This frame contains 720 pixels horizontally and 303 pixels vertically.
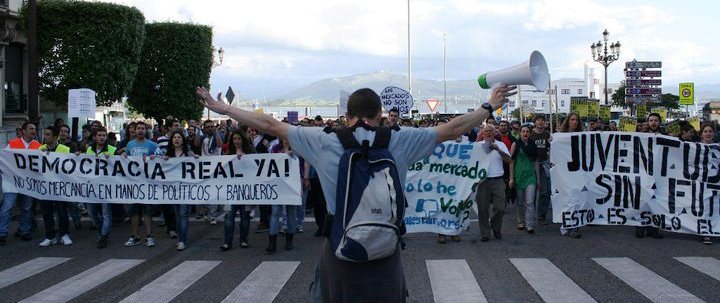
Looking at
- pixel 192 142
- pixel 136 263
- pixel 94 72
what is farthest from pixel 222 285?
pixel 94 72

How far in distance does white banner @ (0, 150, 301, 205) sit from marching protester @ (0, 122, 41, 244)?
19cm

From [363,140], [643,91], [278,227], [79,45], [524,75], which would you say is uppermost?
[79,45]

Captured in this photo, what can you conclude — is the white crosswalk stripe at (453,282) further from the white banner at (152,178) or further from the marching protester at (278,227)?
the white banner at (152,178)

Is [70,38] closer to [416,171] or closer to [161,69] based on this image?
[161,69]

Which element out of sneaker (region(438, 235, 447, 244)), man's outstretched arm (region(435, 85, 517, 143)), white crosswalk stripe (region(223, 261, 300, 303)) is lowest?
white crosswalk stripe (region(223, 261, 300, 303))

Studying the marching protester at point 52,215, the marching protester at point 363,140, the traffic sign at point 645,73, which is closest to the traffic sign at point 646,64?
the traffic sign at point 645,73

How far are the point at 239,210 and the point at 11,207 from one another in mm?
3639

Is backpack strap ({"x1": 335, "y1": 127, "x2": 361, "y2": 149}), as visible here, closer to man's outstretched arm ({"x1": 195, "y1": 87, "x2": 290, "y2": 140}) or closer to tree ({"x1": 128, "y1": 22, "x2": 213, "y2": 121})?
man's outstretched arm ({"x1": 195, "y1": 87, "x2": 290, "y2": 140})

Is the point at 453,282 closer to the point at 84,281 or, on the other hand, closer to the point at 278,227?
the point at 278,227

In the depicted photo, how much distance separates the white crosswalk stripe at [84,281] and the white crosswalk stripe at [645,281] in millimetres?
5830

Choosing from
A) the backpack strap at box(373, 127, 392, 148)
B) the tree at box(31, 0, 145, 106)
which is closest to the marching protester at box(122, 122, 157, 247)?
the backpack strap at box(373, 127, 392, 148)

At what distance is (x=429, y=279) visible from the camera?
759cm

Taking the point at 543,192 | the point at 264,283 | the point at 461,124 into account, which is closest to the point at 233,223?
the point at 264,283

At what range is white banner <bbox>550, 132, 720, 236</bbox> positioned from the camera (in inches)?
398
